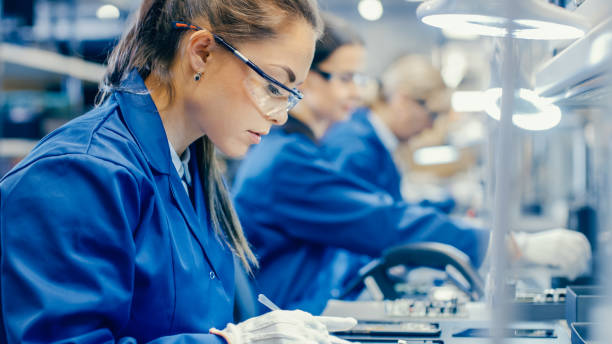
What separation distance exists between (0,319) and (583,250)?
1.48m

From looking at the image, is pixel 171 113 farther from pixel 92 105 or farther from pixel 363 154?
pixel 92 105

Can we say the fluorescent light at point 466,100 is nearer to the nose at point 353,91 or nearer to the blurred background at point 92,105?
the blurred background at point 92,105

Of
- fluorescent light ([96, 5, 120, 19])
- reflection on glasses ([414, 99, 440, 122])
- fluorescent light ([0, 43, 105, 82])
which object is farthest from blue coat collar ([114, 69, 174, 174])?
fluorescent light ([96, 5, 120, 19])

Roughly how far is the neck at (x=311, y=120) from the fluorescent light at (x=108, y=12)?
175cm

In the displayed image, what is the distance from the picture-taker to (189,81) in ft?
3.67

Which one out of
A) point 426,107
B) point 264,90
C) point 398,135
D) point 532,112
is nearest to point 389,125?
point 398,135

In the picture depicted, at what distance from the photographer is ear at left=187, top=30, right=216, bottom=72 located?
3.55ft

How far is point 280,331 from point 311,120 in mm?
1551

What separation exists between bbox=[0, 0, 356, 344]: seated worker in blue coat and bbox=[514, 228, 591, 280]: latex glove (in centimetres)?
88

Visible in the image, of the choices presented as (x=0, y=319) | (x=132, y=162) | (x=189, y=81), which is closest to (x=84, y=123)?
(x=132, y=162)

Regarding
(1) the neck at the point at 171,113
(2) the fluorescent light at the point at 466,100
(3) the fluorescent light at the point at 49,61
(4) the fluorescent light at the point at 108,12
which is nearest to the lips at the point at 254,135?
(1) the neck at the point at 171,113

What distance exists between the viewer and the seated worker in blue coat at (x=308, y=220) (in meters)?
2.03

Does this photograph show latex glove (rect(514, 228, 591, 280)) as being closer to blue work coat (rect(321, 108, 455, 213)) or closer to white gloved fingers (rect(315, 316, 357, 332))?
white gloved fingers (rect(315, 316, 357, 332))

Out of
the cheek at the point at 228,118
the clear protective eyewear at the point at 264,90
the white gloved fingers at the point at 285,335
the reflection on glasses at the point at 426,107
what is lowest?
the white gloved fingers at the point at 285,335
